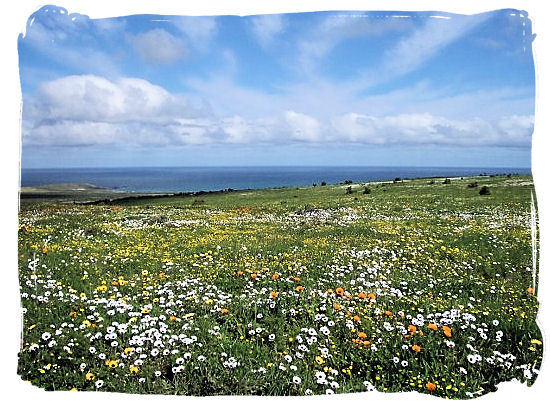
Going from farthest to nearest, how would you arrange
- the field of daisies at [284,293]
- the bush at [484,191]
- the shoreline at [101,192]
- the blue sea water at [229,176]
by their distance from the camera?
1. the bush at [484,191]
2. the blue sea water at [229,176]
3. the shoreline at [101,192]
4. the field of daisies at [284,293]

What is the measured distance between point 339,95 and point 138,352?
14.5ft

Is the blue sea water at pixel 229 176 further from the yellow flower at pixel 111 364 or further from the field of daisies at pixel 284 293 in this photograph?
the yellow flower at pixel 111 364

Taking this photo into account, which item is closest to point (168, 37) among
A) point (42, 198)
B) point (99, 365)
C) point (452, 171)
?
point (42, 198)

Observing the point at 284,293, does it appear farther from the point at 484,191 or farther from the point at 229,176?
the point at 484,191

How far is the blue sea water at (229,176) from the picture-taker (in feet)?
19.9

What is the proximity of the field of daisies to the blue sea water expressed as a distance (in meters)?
0.38

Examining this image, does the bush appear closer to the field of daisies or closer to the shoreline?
the field of daisies

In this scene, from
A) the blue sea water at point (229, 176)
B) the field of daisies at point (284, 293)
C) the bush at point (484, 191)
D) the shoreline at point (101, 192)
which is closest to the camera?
the field of daisies at point (284, 293)

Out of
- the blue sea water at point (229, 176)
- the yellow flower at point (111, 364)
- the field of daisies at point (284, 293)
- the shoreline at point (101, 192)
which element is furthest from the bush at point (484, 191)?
the yellow flower at point (111, 364)

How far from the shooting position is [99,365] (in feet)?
15.2

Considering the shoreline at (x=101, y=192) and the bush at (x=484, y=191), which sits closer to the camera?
the shoreline at (x=101, y=192)

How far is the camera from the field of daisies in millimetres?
4613

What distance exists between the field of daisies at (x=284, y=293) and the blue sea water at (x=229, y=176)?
380mm

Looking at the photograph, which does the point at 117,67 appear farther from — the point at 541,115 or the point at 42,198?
the point at 541,115
